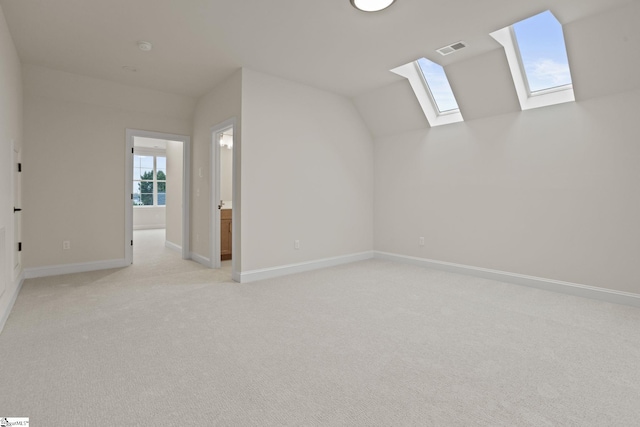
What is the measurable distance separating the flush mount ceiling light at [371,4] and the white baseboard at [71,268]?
4621 millimetres

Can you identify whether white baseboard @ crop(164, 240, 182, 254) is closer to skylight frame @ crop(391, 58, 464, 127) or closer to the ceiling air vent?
skylight frame @ crop(391, 58, 464, 127)

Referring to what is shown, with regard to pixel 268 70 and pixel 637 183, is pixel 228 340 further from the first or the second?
pixel 637 183

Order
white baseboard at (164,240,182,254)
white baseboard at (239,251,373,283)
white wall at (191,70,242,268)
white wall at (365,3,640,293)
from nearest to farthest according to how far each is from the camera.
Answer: white wall at (365,3,640,293) → white baseboard at (239,251,373,283) → white wall at (191,70,242,268) → white baseboard at (164,240,182,254)

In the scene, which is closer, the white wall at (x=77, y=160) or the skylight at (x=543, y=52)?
the skylight at (x=543, y=52)

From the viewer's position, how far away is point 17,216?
3.71 meters

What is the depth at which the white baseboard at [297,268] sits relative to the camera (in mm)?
4113

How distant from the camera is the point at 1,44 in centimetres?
278

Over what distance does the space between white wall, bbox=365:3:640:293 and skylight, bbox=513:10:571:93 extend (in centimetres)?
22

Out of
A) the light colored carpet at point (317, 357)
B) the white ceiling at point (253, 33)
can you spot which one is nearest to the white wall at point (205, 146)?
the white ceiling at point (253, 33)

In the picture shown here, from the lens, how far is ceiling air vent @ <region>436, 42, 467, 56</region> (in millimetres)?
3473

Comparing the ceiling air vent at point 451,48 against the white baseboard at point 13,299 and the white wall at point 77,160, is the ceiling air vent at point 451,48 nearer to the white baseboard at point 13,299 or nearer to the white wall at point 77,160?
the white wall at point 77,160

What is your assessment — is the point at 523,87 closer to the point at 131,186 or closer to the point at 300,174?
the point at 300,174

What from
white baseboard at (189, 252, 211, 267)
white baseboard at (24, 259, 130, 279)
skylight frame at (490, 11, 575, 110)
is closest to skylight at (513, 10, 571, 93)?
skylight frame at (490, 11, 575, 110)

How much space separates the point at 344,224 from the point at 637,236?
3.40 meters
